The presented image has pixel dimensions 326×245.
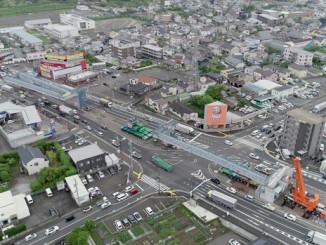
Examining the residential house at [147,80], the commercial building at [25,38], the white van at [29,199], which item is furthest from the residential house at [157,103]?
the commercial building at [25,38]

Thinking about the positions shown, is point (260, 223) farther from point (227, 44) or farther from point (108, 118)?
point (227, 44)

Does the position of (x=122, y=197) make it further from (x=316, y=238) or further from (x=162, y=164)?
(x=316, y=238)

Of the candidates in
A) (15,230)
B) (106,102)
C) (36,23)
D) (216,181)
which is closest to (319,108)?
(216,181)

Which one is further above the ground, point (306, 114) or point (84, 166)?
point (306, 114)

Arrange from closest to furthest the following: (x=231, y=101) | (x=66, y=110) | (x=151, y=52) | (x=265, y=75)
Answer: (x=66, y=110), (x=231, y=101), (x=265, y=75), (x=151, y=52)

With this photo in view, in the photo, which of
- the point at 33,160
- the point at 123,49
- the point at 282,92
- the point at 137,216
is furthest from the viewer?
the point at 123,49

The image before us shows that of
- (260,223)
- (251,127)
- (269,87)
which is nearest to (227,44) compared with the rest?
(269,87)

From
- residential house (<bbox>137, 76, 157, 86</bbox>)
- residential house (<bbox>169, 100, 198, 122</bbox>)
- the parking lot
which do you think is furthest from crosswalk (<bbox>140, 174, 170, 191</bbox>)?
residential house (<bbox>137, 76, 157, 86</bbox>)
